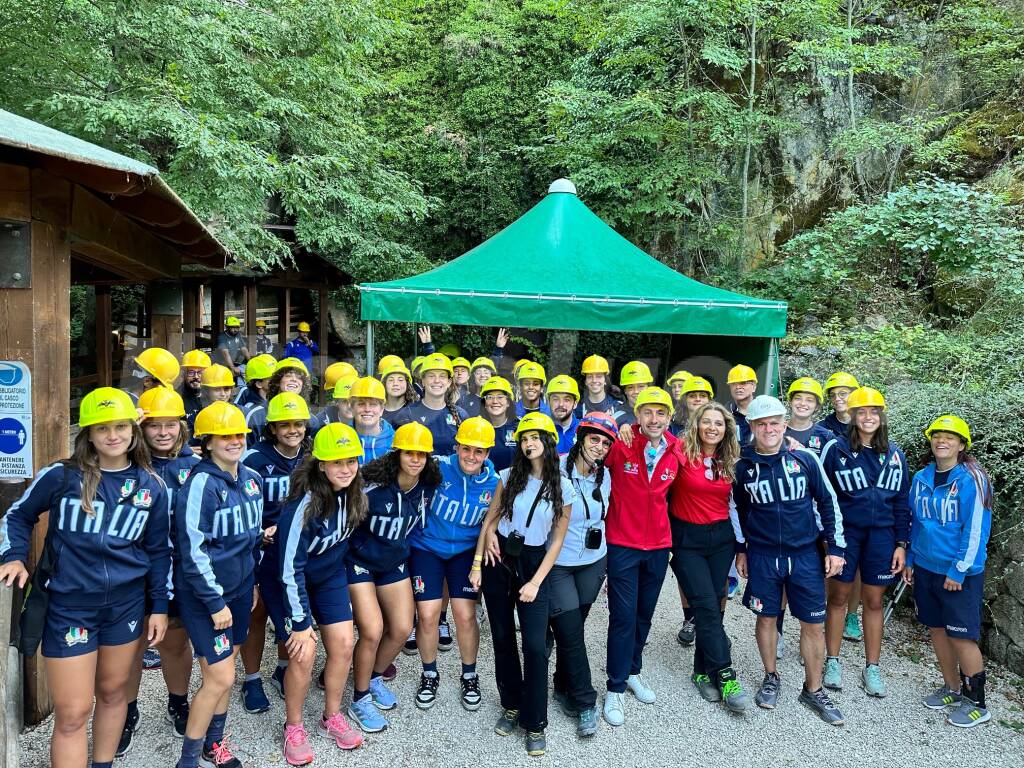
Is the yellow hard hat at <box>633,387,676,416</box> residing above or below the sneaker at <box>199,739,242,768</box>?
above

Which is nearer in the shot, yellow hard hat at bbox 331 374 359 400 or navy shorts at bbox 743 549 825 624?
navy shorts at bbox 743 549 825 624

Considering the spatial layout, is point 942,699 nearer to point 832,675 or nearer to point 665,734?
point 832,675

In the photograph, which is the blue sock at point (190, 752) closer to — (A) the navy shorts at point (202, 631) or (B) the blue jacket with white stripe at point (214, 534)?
(A) the navy shorts at point (202, 631)

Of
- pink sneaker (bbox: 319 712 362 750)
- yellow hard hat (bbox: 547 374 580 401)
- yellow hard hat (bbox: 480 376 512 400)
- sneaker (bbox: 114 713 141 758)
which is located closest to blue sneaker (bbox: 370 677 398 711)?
pink sneaker (bbox: 319 712 362 750)

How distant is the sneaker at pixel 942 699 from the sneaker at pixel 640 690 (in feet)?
5.12

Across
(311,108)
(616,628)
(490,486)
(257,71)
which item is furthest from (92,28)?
(616,628)

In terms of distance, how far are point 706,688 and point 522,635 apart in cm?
130

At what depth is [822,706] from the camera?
A: 384 centimetres

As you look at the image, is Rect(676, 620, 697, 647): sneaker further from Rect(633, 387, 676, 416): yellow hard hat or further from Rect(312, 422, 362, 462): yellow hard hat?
Rect(312, 422, 362, 462): yellow hard hat

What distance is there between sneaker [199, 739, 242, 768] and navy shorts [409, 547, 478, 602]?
43.3 inches

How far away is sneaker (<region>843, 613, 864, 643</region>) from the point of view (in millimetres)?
4824

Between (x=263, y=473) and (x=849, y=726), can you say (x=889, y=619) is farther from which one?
(x=263, y=473)

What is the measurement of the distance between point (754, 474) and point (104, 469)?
10.4ft

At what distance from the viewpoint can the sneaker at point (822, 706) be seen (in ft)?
12.4
